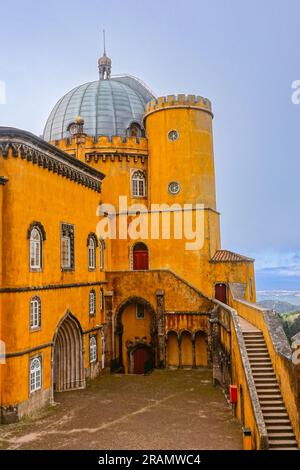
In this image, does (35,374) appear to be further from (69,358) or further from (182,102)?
(182,102)

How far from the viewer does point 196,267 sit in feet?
97.7

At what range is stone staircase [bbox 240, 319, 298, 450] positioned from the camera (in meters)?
13.9

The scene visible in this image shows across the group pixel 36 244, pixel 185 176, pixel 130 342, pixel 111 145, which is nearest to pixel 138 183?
pixel 111 145

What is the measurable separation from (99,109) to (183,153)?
8800 millimetres

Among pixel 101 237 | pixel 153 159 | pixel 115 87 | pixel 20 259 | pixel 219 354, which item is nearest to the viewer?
pixel 20 259

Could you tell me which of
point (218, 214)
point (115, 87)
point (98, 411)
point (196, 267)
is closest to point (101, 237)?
point (196, 267)

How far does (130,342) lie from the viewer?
29.9 meters

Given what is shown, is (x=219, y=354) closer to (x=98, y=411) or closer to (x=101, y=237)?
(x=98, y=411)

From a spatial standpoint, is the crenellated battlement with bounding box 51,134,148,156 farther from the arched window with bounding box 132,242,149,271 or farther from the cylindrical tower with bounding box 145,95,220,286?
the arched window with bounding box 132,242,149,271

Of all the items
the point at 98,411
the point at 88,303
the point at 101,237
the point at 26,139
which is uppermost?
the point at 26,139

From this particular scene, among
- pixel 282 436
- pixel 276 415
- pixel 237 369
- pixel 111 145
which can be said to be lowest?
pixel 282 436

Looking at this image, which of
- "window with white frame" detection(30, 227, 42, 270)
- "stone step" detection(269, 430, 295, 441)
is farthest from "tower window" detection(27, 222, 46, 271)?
"stone step" detection(269, 430, 295, 441)

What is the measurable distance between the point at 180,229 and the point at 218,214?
13.6 ft
